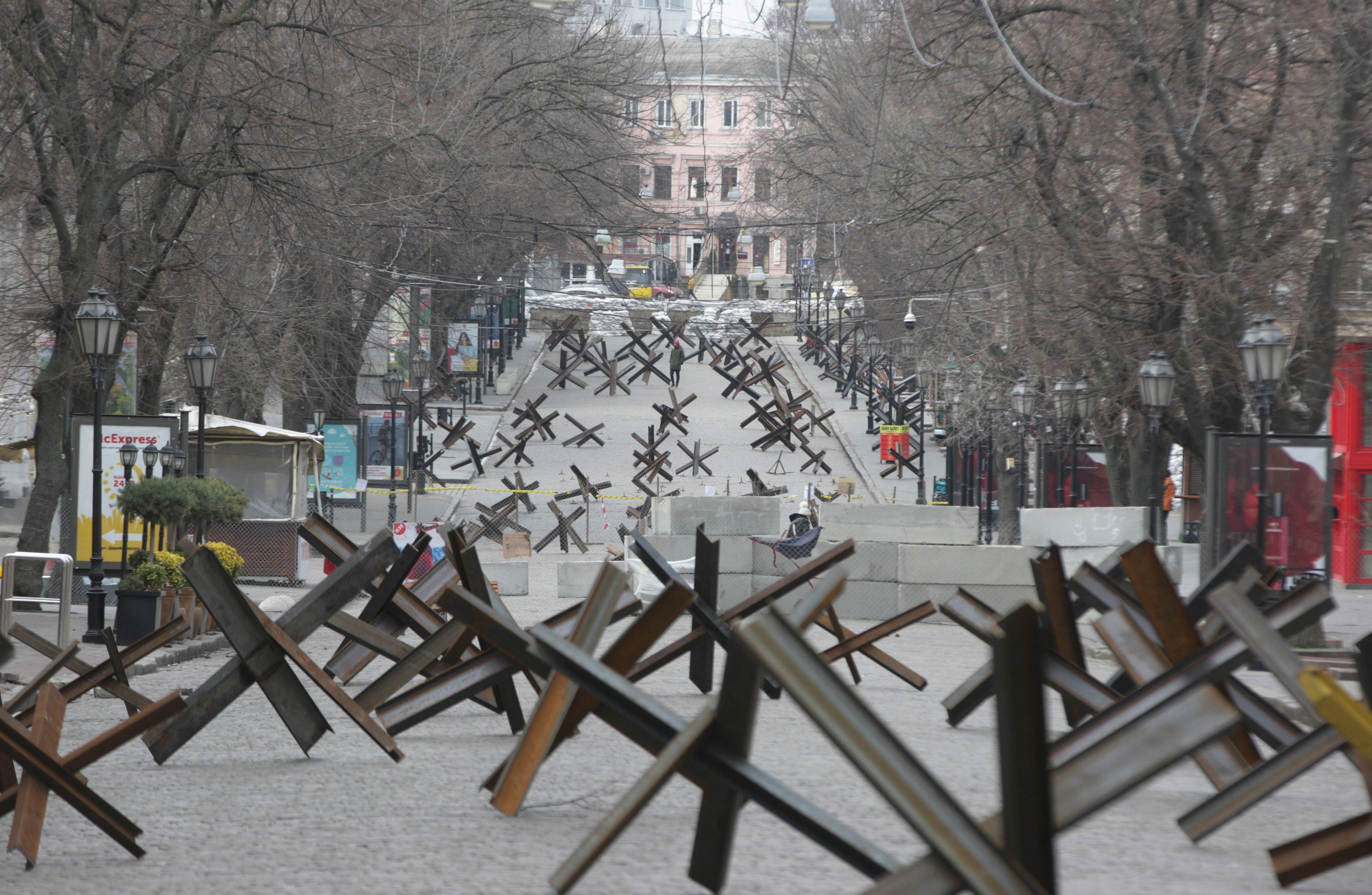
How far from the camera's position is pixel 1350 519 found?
24.8 metres

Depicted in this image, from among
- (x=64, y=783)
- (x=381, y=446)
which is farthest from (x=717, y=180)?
(x=64, y=783)

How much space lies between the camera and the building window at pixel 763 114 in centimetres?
3416

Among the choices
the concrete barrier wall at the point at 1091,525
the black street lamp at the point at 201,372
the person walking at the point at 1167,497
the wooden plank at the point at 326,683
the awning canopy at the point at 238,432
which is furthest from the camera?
the person walking at the point at 1167,497

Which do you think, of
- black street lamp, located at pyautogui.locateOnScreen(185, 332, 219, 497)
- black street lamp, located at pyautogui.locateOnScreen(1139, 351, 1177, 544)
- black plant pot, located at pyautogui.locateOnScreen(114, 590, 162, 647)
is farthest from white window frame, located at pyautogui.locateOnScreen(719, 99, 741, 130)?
black plant pot, located at pyautogui.locateOnScreen(114, 590, 162, 647)

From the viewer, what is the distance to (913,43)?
15.2 m

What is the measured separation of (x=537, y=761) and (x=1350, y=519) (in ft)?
75.1

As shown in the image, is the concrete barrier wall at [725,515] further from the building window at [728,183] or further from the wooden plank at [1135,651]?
the building window at [728,183]

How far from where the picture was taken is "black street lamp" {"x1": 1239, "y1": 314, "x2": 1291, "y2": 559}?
1396cm

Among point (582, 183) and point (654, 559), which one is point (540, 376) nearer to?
point (582, 183)

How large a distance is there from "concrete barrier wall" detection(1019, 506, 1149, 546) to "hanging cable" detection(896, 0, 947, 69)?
231 inches

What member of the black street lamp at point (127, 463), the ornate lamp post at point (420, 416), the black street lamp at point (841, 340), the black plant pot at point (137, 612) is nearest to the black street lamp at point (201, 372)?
the black street lamp at point (127, 463)

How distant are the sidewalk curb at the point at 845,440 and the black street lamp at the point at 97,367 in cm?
1702

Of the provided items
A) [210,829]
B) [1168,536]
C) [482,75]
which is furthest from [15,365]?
[1168,536]

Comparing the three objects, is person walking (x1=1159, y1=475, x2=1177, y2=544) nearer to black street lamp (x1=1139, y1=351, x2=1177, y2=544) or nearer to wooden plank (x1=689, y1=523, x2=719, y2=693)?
black street lamp (x1=1139, y1=351, x2=1177, y2=544)
